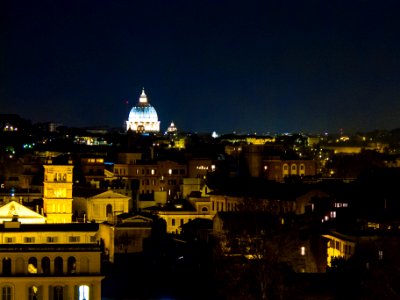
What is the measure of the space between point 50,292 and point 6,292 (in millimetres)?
1339

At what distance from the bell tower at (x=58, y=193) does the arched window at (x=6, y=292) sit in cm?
1895

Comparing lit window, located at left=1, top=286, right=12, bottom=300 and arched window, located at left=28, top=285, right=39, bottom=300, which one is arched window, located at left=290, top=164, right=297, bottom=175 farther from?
lit window, located at left=1, top=286, right=12, bottom=300

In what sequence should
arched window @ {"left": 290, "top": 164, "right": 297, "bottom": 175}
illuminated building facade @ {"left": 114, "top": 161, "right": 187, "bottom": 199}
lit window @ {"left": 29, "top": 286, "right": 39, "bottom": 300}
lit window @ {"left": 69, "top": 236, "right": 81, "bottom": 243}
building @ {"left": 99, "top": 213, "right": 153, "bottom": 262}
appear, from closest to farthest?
lit window @ {"left": 29, "top": 286, "right": 39, "bottom": 300} < lit window @ {"left": 69, "top": 236, "right": 81, "bottom": 243} < building @ {"left": 99, "top": 213, "right": 153, "bottom": 262} < illuminated building facade @ {"left": 114, "top": 161, "right": 187, "bottom": 199} < arched window @ {"left": 290, "top": 164, "right": 297, "bottom": 175}

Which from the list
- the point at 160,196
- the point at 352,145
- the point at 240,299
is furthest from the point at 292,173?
the point at 352,145

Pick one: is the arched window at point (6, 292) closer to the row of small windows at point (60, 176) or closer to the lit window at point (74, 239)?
the lit window at point (74, 239)

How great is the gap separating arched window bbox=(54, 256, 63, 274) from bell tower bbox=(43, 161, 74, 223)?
59.8 ft

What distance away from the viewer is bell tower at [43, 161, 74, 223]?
170ft

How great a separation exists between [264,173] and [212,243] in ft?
134

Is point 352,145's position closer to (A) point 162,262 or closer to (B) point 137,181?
(B) point 137,181

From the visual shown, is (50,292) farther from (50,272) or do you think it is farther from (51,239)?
(51,239)

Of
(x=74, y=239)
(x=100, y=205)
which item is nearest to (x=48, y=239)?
(x=74, y=239)

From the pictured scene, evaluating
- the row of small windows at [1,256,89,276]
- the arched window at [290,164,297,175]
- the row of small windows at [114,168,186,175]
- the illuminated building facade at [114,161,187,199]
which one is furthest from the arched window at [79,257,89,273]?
the arched window at [290,164,297,175]

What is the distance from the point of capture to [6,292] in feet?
104

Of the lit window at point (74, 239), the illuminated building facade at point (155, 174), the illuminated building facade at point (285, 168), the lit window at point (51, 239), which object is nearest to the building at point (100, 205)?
the lit window at point (74, 239)
